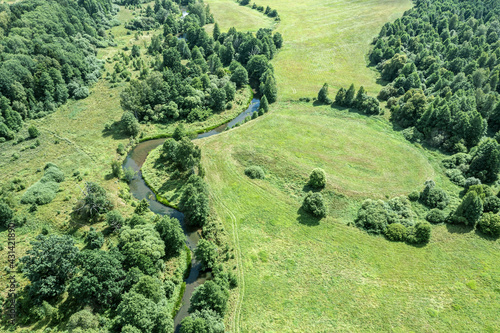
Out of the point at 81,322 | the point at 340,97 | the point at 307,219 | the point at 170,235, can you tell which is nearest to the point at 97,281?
the point at 81,322

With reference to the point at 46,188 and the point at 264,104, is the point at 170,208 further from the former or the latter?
the point at 264,104

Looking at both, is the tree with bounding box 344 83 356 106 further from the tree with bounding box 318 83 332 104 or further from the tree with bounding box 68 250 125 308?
the tree with bounding box 68 250 125 308

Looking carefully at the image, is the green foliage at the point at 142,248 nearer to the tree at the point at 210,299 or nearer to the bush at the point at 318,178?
the tree at the point at 210,299

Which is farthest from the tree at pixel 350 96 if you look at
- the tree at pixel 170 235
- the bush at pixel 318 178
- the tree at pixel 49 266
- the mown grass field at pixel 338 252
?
the tree at pixel 49 266

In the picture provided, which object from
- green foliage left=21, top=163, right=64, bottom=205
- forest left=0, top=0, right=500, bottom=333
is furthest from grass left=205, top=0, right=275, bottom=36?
green foliage left=21, top=163, right=64, bottom=205

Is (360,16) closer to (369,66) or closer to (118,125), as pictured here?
(369,66)

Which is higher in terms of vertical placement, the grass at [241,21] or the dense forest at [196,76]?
the grass at [241,21]

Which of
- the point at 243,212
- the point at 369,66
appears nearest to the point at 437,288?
the point at 243,212
